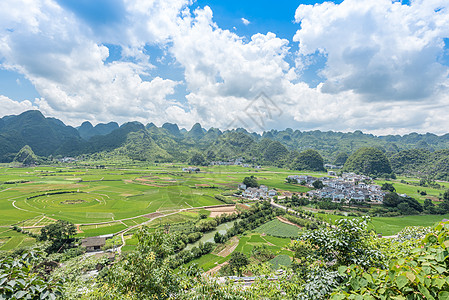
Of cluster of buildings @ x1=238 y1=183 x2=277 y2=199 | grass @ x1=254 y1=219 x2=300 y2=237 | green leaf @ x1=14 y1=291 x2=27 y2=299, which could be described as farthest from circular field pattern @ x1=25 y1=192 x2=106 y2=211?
green leaf @ x1=14 y1=291 x2=27 y2=299

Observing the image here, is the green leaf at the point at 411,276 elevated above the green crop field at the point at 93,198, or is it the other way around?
the green leaf at the point at 411,276

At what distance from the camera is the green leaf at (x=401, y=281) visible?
157cm

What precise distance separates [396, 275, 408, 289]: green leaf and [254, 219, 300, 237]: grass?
22.2 m

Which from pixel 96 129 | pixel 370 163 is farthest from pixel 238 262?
pixel 96 129

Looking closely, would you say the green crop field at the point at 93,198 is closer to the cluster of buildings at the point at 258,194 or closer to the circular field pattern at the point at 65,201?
the circular field pattern at the point at 65,201

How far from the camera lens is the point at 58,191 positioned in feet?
120

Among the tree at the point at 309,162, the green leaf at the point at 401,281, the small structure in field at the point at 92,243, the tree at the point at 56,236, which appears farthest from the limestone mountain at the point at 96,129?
the green leaf at the point at 401,281

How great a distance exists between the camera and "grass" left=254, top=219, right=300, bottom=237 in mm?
21969

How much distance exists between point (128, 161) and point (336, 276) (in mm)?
91191

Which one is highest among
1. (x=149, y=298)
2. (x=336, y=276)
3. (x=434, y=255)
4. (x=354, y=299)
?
(x=434, y=255)

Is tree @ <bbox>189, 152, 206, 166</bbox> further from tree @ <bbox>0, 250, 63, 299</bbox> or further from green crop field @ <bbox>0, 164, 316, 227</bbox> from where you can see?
tree @ <bbox>0, 250, 63, 299</bbox>

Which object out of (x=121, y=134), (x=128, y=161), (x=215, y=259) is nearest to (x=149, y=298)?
(x=215, y=259)

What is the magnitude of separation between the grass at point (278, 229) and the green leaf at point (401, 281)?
873 inches

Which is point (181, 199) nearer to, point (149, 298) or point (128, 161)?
point (149, 298)
